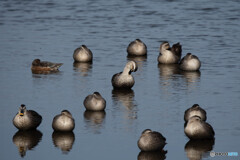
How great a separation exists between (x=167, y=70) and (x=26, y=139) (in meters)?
11.4

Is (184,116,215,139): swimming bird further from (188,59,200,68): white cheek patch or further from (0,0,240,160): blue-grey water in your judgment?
(188,59,200,68): white cheek patch

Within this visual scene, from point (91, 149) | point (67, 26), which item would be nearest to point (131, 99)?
point (91, 149)

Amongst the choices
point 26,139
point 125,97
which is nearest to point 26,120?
point 26,139

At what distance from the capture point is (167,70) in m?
30.5

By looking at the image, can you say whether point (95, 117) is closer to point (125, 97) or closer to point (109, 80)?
point (125, 97)

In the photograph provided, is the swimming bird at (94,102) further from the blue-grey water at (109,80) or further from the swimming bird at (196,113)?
the swimming bird at (196,113)

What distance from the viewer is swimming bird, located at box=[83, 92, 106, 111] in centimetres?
2300

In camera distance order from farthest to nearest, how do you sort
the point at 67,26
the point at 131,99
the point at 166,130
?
1. the point at 67,26
2. the point at 131,99
3. the point at 166,130

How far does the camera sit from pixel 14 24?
43.4 meters

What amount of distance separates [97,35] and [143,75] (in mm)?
10534

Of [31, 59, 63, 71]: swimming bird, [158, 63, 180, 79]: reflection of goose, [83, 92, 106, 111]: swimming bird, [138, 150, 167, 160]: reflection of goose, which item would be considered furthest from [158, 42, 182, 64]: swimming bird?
[138, 150, 167, 160]: reflection of goose

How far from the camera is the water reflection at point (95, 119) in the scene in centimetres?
2143

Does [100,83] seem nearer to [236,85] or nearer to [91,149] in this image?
[236,85]

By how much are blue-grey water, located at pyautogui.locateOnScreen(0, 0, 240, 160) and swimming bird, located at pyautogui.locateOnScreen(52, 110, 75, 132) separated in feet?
1.19
